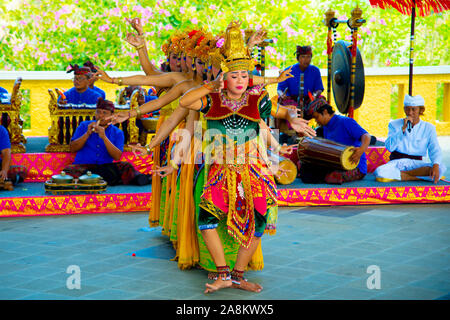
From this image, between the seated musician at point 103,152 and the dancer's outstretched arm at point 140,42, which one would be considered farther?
the seated musician at point 103,152

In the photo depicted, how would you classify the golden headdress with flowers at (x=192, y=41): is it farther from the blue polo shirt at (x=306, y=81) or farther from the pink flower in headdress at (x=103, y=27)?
the pink flower in headdress at (x=103, y=27)

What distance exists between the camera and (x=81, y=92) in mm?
8688

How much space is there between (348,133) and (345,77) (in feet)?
4.22

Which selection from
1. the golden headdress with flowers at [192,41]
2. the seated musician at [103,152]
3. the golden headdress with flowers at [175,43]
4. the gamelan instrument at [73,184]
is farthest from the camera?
the seated musician at [103,152]

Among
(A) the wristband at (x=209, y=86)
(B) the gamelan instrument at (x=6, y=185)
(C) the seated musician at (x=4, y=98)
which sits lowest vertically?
(B) the gamelan instrument at (x=6, y=185)

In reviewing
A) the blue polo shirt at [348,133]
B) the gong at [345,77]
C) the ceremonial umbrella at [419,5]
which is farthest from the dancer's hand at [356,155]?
the ceremonial umbrella at [419,5]

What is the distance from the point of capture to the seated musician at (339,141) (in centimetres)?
754

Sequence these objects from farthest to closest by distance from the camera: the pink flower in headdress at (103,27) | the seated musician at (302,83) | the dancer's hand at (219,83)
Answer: the pink flower in headdress at (103,27) < the seated musician at (302,83) < the dancer's hand at (219,83)

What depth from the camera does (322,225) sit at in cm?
636

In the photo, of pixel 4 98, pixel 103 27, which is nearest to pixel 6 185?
pixel 4 98

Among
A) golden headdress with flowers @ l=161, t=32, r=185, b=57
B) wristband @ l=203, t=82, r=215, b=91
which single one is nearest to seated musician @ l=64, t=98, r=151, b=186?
golden headdress with flowers @ l=161, t=32, r=185, b=57

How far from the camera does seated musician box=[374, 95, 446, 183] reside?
7.48 meters

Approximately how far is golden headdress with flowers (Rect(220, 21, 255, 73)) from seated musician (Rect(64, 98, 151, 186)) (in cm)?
315

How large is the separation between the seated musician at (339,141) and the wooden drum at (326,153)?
61mm
